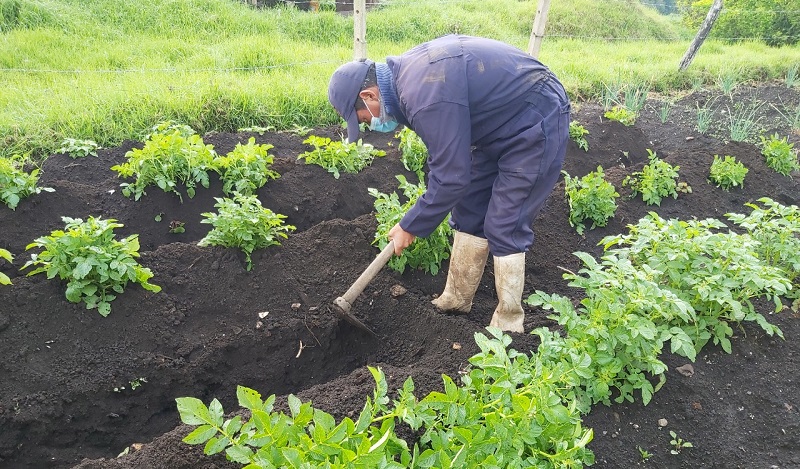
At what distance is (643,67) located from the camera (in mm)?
9211

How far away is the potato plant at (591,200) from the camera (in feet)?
13.7

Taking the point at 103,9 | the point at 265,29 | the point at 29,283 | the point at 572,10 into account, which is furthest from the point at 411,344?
the point at 572,10

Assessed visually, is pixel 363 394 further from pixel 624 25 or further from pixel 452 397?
pixel 624 25

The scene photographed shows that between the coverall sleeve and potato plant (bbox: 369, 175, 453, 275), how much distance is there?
2.28ft

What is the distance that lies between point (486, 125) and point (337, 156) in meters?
1.83

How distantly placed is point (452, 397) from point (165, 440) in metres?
1.18

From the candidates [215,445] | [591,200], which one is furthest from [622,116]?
[215,445]

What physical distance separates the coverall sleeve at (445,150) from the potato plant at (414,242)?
70 centimetres

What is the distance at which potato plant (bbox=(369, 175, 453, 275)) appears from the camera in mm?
3443

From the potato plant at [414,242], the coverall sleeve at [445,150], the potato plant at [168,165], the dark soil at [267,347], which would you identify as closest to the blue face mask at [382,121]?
the coverall sleeve at [445,150]

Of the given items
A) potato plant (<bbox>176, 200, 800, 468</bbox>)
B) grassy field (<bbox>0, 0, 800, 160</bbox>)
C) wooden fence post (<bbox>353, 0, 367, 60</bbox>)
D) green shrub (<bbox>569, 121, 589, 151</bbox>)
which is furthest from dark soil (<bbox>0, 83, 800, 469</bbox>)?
wooden fence post (<bbox>353, 0, 367, 60</bbox>)

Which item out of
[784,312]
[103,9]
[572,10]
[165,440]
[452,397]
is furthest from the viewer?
[572,10]

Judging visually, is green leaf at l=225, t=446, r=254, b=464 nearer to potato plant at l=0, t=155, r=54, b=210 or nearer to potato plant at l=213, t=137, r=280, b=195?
potato plant at l=213, t=137, r=280, b=195

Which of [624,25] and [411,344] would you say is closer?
[411,344]
